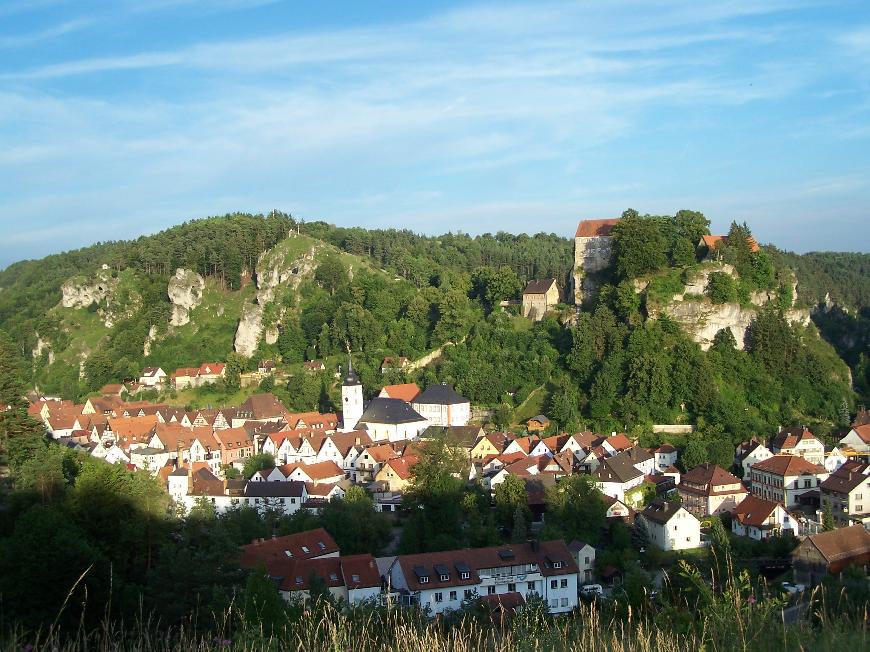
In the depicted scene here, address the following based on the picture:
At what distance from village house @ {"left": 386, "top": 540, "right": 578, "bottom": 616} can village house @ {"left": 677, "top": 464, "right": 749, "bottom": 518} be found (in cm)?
935

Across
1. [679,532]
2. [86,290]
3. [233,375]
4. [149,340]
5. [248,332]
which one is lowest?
[679,532]

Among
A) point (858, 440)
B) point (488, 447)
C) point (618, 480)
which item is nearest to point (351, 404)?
point (488, 447)

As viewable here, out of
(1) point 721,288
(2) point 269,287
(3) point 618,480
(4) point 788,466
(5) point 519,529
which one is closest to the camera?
(5) point 519,529

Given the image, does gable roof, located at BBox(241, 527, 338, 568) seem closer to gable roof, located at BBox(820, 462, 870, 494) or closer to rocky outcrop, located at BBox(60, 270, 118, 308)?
gable roof, located at BBox(820, 462, 870, 494)

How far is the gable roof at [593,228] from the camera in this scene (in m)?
51.4

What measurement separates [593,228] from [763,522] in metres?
26.0

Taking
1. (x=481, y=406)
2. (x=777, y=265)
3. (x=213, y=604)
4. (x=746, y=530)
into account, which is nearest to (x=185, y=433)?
(x=481, y=406)

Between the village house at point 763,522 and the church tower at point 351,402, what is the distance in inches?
847

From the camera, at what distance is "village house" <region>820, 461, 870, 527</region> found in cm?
3067

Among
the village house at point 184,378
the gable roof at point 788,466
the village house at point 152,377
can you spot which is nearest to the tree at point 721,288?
the gable roof at point 788,466

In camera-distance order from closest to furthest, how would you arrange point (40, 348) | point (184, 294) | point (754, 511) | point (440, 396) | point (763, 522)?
point (763, 522) < point (754, 511) < point (440, 396) < point (184, 294) < point (40, 348)

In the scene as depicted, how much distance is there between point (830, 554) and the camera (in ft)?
80.4

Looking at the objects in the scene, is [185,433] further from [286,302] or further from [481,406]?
[286,302]

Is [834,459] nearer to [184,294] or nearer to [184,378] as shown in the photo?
[184,378]
